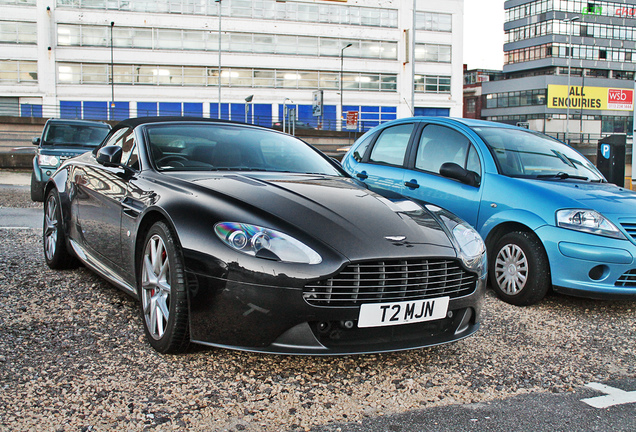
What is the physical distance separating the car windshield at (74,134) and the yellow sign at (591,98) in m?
73.9

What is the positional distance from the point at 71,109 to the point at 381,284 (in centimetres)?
5081

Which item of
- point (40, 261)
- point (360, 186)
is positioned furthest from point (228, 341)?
point (40, 261)

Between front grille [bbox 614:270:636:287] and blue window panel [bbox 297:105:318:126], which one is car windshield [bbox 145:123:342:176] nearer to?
front grille [bbox 614:270:636:287]

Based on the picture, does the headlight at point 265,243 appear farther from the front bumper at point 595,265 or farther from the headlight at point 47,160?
the headlight at point 47,160

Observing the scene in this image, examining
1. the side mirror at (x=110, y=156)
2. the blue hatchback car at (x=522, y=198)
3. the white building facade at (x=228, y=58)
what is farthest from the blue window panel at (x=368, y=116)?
the side mirror at (x=110, y=156)

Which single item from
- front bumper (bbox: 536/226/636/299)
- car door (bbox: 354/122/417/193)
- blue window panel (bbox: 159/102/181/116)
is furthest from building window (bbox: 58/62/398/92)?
front bumper (bbox: 536/226/636/299)

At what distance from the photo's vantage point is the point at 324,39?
180 feet

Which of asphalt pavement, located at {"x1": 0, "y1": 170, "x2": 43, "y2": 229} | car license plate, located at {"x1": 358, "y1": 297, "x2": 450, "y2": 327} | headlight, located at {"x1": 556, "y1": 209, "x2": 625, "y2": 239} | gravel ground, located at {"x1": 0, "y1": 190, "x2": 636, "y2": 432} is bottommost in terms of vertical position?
gravel ground, located at {"x1": 0, "y1": 190, "x2": 636, "y2": 432}

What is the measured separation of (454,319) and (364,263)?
2.29ft

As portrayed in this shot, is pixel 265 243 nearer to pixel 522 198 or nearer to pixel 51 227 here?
pixel 522 198

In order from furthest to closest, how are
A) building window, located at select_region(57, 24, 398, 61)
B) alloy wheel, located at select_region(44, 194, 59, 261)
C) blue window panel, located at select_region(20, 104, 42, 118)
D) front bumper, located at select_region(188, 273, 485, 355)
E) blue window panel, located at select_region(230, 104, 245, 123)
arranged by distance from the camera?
blue window panel, located at select_region(230, 104, 245, 123)
building window, located at select_region(57, 24, 398, 61)
blue window panel, located at select_region(20, 104, 42, 118)
alloy wheel, located at select_region(44, 194, 59, 261)
front bumper, located at select_region(188, 273, 485, 355)

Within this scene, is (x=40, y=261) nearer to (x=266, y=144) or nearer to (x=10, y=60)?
(x=266, y=144)

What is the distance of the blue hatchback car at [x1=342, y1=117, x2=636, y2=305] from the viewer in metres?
4.59

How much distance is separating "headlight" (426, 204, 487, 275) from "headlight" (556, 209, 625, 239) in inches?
52.3
